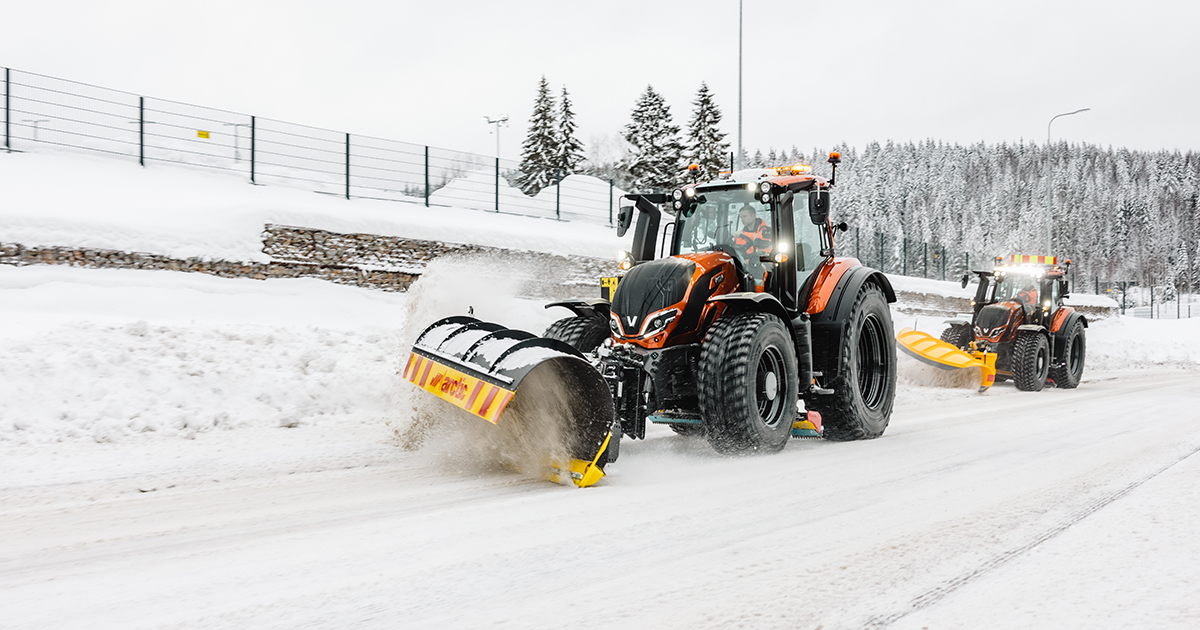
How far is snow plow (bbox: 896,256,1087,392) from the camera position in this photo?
13047 mm

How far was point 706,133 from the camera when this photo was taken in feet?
127

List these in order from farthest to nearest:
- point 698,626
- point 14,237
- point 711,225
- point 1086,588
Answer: point 14,237, point 711,225, point 1086,588, point 698,626

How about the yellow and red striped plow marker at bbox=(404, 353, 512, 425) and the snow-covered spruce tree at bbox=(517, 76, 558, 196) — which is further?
the snow-covered spruce tree at bbox=(517, 76, 558, 196)

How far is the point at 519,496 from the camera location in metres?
4.10

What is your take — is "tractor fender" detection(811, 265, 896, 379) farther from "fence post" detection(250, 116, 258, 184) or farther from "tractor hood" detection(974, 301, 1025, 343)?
"fence post" detection(250, 116, 258, 184)

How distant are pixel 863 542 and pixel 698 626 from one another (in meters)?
1.24

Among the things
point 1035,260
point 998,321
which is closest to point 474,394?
point 998,321

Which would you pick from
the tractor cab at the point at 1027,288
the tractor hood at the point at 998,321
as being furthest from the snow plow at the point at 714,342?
the tractor cab at the point at 1027,288

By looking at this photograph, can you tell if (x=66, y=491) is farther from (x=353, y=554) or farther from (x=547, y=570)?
(x=547, y=570)

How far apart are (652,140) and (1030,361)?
2839 cm

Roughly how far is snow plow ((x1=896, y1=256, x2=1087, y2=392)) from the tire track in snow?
8.68 meters

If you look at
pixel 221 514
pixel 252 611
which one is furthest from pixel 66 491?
pixel 252 611

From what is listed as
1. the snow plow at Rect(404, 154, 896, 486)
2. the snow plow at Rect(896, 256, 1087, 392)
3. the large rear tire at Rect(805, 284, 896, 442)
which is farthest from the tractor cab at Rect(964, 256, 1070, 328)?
the snow plow at Rect(404, 154, 896, 486)

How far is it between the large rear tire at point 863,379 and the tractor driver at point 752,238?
1017mm
